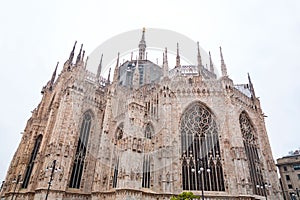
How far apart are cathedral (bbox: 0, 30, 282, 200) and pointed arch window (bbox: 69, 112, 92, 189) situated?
0.36 ft

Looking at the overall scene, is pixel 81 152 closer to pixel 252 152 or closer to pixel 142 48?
pixel 252 152

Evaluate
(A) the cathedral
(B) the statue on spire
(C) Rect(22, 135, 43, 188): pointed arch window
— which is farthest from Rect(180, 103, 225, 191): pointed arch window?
(B) the statue on spire

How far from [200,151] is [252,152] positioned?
7173 millimetres

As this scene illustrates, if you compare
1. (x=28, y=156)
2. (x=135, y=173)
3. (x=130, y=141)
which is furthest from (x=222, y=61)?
(x=28, y=156)

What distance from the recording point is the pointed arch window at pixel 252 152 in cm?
2289

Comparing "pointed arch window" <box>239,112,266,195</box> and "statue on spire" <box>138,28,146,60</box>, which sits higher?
"statue on spire" <box>138,28,146,60</box>

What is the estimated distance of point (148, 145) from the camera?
2230 centimetres

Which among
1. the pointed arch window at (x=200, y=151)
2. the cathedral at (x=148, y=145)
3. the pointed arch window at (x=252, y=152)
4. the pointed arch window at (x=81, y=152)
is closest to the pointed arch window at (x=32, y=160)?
the cathedral at (x=148, y=145)

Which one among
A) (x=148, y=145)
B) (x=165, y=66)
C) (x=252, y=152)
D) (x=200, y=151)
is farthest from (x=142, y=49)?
(x=252, y=152)

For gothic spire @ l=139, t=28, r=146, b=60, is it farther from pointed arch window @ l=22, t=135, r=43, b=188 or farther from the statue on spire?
pointed arch window @ l=22, t=135, r=43, b=188

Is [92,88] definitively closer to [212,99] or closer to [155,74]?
[155,74]

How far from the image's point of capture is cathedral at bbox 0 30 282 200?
808 inches

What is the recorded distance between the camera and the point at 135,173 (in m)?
19.6

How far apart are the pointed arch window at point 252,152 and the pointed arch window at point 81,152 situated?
783 inches
